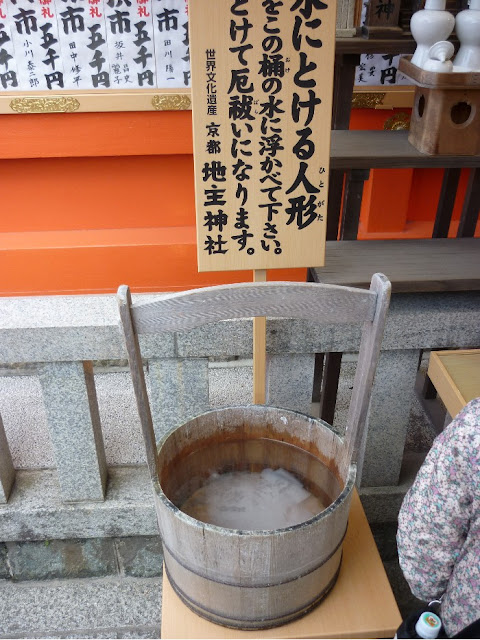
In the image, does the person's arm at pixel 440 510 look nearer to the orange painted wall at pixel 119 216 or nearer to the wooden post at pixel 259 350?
the wooden post at pixel 259 350

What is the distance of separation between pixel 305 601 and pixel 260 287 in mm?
1082

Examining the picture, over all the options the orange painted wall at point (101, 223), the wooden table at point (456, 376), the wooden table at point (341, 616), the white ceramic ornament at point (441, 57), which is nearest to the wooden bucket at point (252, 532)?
the wooden table at point (341, 616)

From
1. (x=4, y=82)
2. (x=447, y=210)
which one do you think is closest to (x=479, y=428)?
(x=447, y=210)

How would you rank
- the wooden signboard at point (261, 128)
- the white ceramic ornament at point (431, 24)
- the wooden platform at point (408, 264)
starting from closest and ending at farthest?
the wooden signboard at point (261, 128), the white ceramic ornament at point (431, 24), the wooden platform at point (408, 264)

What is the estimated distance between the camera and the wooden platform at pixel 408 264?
2404mm

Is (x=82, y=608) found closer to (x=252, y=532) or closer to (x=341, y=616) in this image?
(x=341, y=616)

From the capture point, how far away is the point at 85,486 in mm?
2744

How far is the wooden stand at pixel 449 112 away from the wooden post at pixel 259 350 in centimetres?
95

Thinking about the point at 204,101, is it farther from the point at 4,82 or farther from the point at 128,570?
the point at 4,82

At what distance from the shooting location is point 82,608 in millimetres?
2951

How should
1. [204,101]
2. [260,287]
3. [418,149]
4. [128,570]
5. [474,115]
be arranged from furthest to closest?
[128,570] → [418,149] → [474,115] → [204,101] → [260,287]

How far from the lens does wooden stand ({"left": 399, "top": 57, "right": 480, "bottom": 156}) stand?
89.2 inches

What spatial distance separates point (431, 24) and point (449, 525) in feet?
6.43

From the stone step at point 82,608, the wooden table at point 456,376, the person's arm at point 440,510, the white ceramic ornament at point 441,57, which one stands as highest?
the white ceramic ornament at point 441,57
